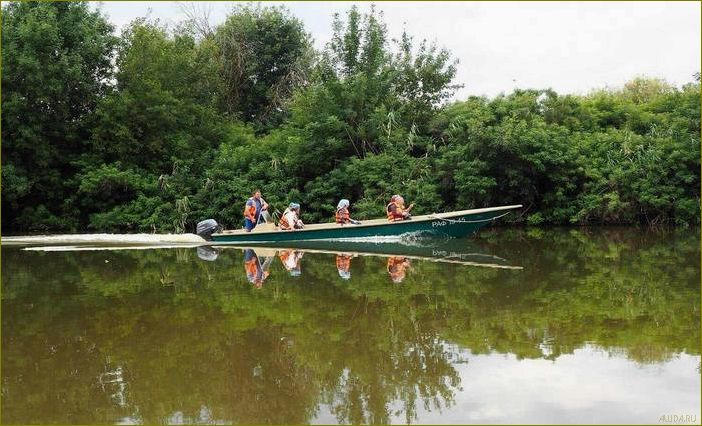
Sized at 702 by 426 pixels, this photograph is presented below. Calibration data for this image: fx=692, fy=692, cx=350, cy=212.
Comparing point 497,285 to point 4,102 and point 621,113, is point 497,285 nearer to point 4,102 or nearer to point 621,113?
point 621,113

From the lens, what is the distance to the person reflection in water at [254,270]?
Result: 433 inches

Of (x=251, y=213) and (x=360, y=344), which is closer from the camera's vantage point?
(x=360, y=344)

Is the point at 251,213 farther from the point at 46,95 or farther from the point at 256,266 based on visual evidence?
the point at 46,95

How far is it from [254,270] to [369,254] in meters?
2.82

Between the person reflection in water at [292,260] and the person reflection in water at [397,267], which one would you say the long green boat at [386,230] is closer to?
the person reflection in water at [292,260]

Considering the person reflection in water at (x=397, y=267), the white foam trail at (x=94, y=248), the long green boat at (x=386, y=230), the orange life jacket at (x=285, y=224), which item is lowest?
the person reflection in water at (x=397, y=267)

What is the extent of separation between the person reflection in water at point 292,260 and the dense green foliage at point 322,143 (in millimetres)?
5351

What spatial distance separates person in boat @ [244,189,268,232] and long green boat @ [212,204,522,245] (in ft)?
1.45

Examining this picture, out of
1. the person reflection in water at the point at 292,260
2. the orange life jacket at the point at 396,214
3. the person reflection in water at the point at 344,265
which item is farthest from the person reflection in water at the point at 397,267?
the orange life jacket at the point at 396,214

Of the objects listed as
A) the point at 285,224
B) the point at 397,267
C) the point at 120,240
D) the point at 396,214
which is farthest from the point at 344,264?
the point at 120,240

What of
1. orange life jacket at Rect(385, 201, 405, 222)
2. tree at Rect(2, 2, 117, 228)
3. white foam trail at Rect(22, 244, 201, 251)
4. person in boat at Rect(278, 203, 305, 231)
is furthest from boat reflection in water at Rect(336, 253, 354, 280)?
tree at Rect(2, 2, 117, 228)

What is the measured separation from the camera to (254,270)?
486 inches

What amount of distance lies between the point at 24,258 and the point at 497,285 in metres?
10.3

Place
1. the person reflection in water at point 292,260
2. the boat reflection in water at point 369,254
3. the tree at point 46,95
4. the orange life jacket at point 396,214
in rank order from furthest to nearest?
the tree at point 46,95 → the orange life jacket at point 396,214 → the person reflection in water at point 292,260 → the boat reflection in water at point 369,254
